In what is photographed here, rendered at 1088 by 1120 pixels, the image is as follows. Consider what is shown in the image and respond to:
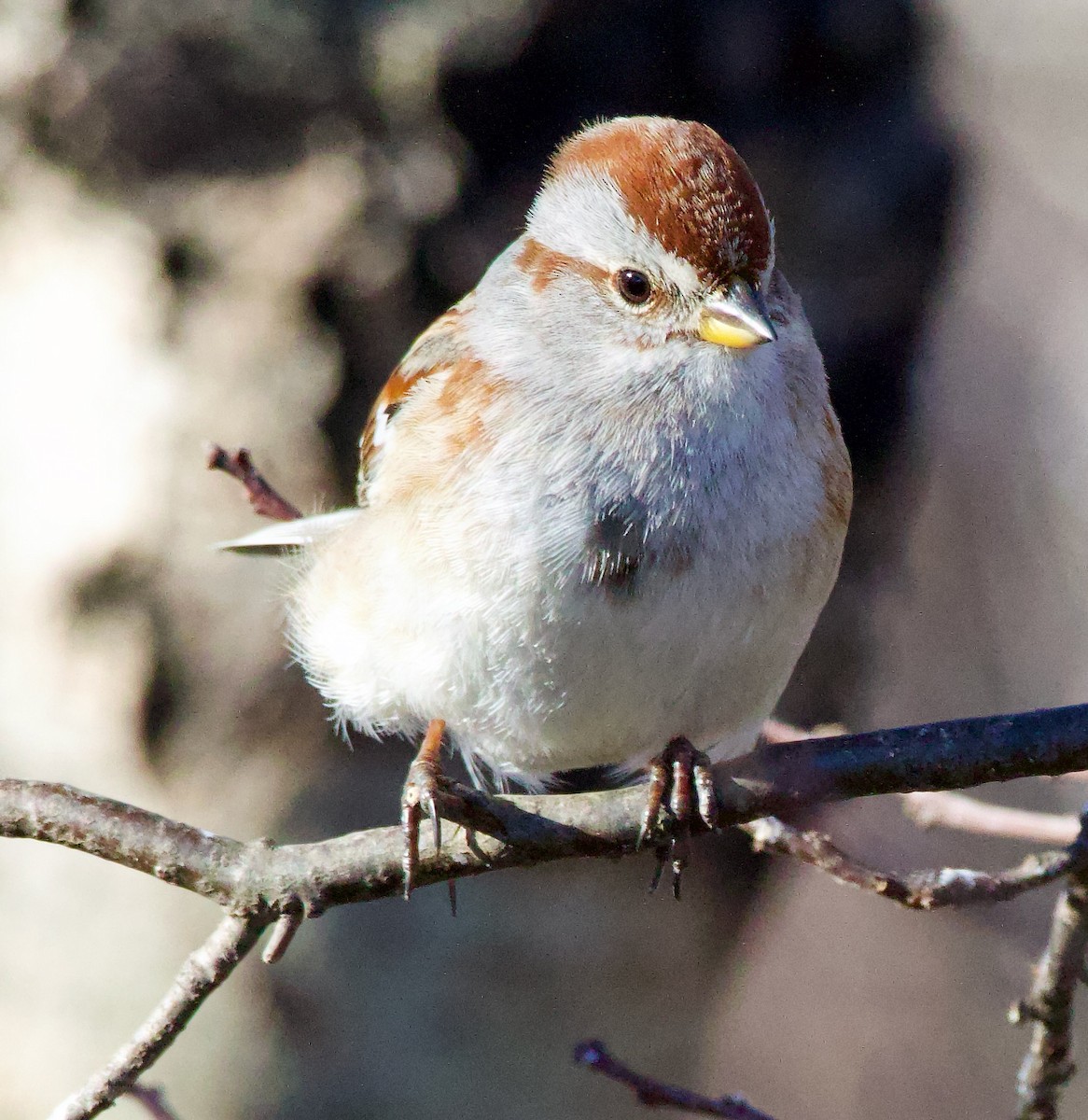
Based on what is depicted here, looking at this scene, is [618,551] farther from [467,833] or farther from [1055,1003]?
[1055,1003]

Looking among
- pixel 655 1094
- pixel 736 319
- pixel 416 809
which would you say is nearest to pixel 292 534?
pixel 416 809

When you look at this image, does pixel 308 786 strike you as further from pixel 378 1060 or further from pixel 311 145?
pixel 311 145

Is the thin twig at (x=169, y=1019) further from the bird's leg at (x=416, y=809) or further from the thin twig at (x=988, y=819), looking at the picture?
the thin twig at (x=988, y=819)

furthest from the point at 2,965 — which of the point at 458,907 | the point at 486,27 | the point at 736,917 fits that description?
the point at 486,27

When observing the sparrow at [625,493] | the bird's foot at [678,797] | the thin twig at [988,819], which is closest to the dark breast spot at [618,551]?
the sparrow at [625,493]

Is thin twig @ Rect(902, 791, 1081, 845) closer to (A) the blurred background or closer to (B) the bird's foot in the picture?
(B) the bird's foot
